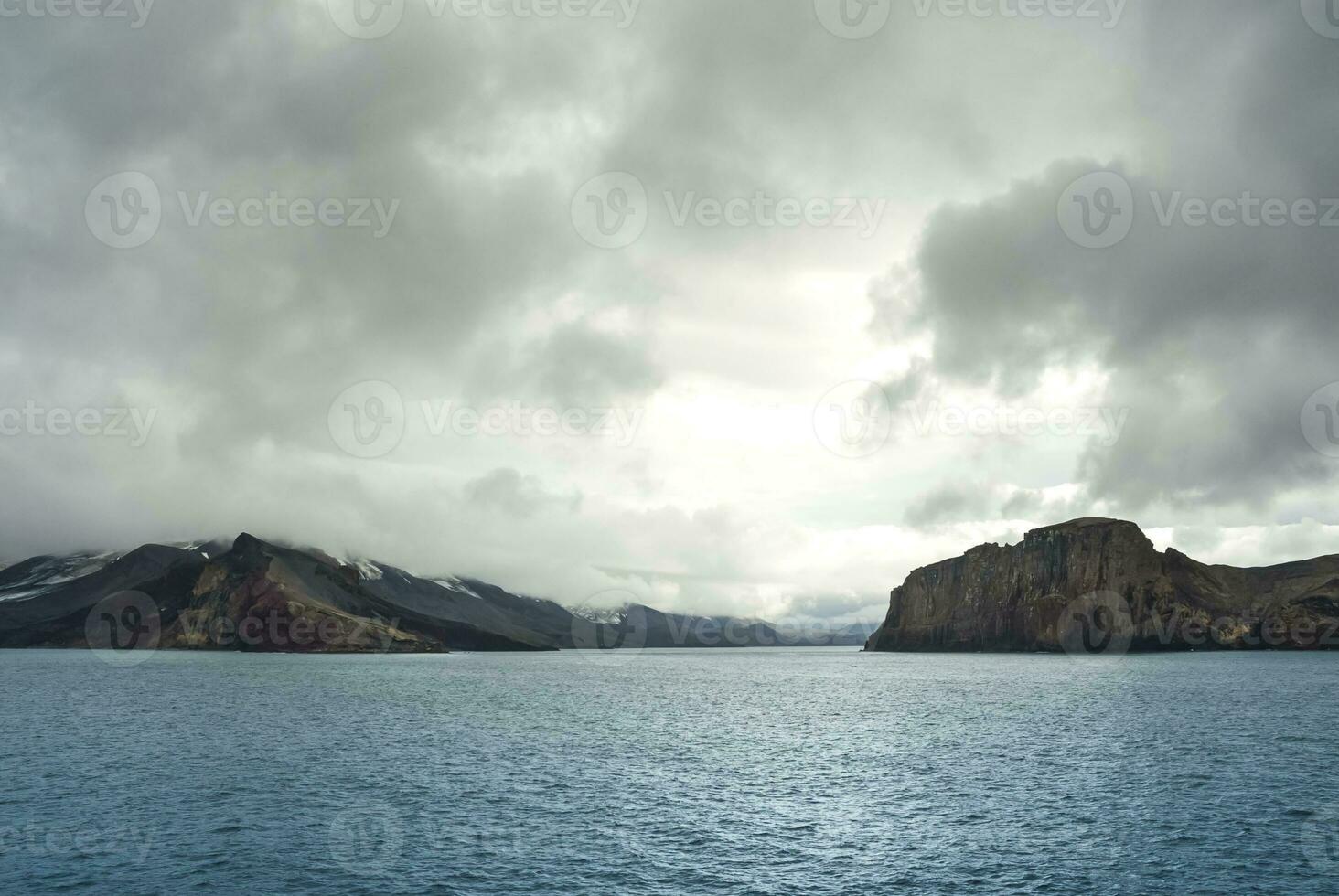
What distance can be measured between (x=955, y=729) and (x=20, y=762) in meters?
106

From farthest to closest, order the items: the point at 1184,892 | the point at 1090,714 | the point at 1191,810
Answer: the point at 1090,714
the point at 1191,810
the point at 1184,892

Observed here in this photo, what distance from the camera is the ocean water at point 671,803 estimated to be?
43.8 m

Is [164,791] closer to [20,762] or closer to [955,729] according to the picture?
[20,762]

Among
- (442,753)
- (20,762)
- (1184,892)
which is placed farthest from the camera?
(442,753)

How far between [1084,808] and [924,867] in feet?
70.2

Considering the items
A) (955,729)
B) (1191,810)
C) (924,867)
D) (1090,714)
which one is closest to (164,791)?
(924,867)

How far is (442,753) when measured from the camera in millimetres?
84625

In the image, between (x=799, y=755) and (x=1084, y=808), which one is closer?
(x=1084, y=808)

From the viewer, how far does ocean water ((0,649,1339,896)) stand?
43.8m

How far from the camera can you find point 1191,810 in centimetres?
5738

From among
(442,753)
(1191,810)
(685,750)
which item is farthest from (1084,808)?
(442,753)

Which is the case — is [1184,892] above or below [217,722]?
above

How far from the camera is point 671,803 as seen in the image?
6188cm

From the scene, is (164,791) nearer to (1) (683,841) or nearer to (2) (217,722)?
(1) (683,841)
